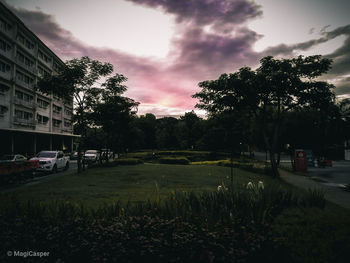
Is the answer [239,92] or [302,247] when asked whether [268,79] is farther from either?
[302,247]

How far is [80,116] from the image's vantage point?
19.7 metres

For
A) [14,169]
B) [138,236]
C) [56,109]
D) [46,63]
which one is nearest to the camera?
[138,236]

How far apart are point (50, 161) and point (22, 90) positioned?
2481 centimetres

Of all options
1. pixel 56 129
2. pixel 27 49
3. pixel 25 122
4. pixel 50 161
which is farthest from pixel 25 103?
pixel 50 161

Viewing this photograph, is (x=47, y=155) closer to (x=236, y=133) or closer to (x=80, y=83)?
(x=80, y=83)

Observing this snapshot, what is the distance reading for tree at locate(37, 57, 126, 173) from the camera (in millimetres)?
17250

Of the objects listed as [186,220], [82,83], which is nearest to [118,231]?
[186,220]

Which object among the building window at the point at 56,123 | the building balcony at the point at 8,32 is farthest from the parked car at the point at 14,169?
the building window at the point at 56,123

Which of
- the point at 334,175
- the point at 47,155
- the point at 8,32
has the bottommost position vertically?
the point at 334,175

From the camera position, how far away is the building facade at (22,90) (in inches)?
1256

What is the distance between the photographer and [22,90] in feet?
119

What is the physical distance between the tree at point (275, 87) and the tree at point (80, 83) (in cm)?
942

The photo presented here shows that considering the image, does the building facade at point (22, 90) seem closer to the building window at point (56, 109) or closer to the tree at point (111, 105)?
the building window at point (56, 109)

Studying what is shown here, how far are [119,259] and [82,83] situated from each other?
18.2 m
